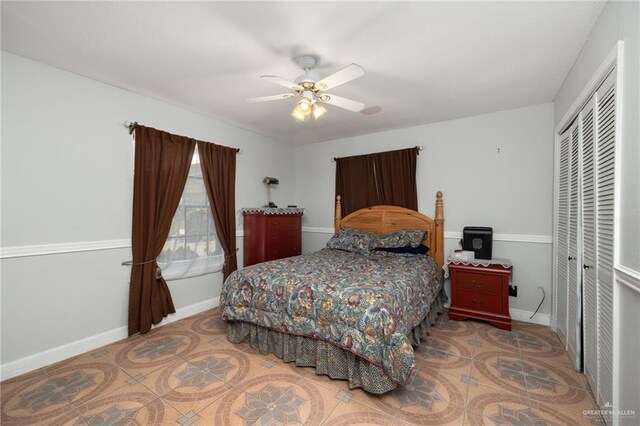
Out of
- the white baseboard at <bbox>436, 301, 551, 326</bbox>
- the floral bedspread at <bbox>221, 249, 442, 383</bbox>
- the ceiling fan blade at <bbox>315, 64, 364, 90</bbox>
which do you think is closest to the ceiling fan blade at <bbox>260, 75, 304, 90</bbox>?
the ceiling fan blade at <bbox>315, 64, 364, 90</bbox>

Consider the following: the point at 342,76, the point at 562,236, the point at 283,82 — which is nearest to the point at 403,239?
the point at 562,236

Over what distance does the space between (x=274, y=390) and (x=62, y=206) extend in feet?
7.77

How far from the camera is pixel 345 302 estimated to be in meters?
2.00

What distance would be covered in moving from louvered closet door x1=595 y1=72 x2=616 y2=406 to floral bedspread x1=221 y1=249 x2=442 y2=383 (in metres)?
1.12

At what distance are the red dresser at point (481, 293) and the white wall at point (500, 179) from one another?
504mm

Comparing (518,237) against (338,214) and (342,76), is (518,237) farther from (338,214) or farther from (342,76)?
(342,76)

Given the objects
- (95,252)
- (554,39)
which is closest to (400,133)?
(554,39)

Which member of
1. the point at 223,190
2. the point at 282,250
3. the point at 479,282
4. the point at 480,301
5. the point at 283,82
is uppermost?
the point at 283,82

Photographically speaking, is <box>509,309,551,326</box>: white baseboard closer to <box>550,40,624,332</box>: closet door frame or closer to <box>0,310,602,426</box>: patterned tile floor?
<box>550,40,624,332</box>: closet door frame

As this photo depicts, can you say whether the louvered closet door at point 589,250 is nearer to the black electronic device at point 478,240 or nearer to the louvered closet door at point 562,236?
the louvered closet door at point 562,236

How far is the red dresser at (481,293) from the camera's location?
115 inches

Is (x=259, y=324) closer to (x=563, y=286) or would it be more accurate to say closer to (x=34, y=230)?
(x=34, y=230)

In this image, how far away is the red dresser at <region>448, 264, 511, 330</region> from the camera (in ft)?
9.59

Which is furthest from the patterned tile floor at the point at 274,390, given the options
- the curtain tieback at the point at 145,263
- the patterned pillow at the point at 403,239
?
the patterned pillow at the point at 403,239
